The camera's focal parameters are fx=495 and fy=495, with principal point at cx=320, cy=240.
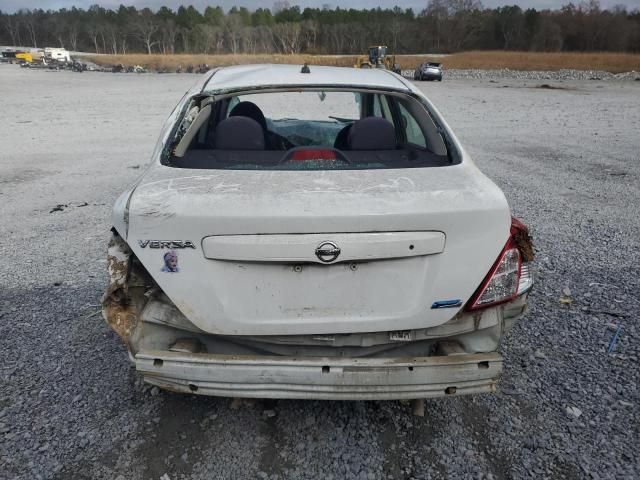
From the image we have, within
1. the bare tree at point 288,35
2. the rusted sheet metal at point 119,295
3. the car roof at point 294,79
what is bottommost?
the rusted sheet metal at point 119,295

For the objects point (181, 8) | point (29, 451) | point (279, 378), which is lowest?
point (29, 451)

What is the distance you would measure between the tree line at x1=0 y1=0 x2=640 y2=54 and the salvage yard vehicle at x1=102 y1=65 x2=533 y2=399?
98654 mm

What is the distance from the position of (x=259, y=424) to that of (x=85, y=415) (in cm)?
91

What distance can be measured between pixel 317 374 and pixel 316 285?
1.17 ft

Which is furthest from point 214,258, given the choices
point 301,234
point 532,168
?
point 532,168

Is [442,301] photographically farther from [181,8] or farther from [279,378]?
[181,8]

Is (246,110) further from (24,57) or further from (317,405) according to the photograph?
(24,57)

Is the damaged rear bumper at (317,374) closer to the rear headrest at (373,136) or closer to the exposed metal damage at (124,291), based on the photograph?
the exposed metal damage at (124,291)

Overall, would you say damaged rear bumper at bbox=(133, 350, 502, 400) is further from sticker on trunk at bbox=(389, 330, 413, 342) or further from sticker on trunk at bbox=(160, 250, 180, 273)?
sticker on trunk at bbox=(160, 250, 180, 273)

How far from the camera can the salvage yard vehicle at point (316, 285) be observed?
1.94 metres

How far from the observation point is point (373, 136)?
3029 millimetres

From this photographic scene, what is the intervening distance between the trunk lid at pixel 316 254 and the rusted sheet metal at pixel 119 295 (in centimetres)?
19

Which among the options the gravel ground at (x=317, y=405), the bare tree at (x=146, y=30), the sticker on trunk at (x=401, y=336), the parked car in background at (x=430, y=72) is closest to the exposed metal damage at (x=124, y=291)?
the gravel ground at (x=317, y=405)

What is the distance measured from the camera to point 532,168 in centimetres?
840
